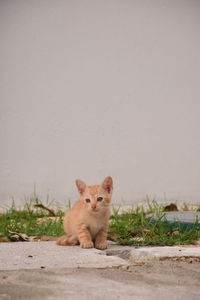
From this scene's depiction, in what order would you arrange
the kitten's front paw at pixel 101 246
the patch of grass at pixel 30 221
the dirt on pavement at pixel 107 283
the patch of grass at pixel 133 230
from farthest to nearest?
the patch of grass at pixel 30 221, the patch of grass at pixel 133 230, the kitten's front paw at pixel 101 246, the dirt on pavement at pixel 107 283

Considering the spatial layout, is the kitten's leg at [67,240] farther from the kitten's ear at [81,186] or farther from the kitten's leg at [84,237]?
the kitten's ear at [81,186]

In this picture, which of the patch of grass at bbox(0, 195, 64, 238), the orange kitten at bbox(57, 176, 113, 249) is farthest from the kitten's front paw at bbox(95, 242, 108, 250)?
the patch of grass at bbox(0, 195, 64, 238)

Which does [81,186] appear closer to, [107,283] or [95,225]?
[95,225]

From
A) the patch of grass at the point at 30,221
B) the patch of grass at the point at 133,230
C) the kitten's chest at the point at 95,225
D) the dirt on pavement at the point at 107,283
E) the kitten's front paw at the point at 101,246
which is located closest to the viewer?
the dirt on pavement at the point at 107,283

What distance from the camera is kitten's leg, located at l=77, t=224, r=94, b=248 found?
302 cm

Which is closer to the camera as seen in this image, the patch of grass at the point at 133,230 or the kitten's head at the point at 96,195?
the kitten's head at the point at 96,195

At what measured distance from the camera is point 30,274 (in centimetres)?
218

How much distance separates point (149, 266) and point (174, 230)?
1.18m

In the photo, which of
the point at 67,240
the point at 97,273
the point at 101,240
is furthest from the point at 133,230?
the point at 97,273

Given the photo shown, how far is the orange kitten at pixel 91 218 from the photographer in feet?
10.2

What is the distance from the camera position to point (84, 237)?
3078mm

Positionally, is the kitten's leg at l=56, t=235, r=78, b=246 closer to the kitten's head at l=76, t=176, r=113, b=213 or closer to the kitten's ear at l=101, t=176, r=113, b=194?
the kitten's head at l=76, t=176, r=113, b=213

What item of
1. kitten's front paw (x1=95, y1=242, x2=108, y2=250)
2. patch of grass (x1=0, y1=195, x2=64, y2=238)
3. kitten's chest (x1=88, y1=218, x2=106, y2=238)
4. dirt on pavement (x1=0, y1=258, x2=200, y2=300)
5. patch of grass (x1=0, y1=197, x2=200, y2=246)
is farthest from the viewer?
patch of grass (x1=0, y1=195, x2=64, y2=238)

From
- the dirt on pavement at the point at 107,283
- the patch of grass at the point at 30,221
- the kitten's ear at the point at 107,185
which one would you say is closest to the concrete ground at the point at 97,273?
the dirt on pavement at the point at 107,283
